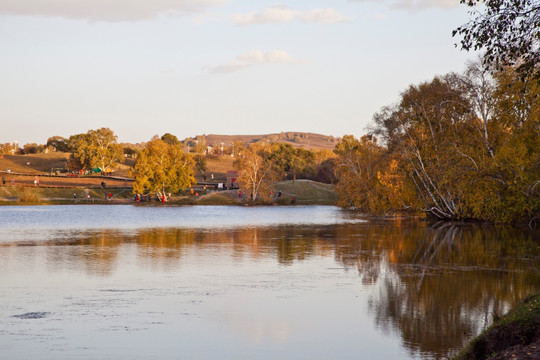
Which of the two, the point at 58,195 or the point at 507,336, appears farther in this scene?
the point at 58,195

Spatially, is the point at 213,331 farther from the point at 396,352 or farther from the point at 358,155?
the point at 358,155

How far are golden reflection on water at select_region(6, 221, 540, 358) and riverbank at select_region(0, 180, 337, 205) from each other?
60878mm

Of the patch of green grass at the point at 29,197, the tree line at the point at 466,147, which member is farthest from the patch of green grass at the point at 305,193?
the tree line at the point at 466,147

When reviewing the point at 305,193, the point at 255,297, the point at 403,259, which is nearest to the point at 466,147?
the point at 403,259

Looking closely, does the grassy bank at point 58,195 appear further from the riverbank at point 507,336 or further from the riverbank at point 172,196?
the riverbank at point 507,336

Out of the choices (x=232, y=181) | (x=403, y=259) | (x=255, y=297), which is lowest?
(x=255, y=297)

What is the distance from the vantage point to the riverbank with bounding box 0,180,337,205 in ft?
339

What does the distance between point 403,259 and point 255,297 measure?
1062 cm

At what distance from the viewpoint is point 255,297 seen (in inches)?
749

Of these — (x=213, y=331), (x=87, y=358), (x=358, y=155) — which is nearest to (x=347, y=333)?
(x=213, y=331)

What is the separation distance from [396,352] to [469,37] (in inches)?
358

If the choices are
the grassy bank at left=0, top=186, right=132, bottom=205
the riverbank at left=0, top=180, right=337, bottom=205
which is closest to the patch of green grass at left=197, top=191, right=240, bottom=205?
the riverbank at left=0, top=180, right=337, bottom=205

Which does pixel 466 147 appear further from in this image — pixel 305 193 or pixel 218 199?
pixel 305 193

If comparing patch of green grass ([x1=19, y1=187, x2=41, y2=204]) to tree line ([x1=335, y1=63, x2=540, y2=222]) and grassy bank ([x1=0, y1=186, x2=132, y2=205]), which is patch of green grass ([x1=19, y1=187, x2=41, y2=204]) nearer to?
grassy bank ([x1=0, y1=186, x2=132, y2=205])
